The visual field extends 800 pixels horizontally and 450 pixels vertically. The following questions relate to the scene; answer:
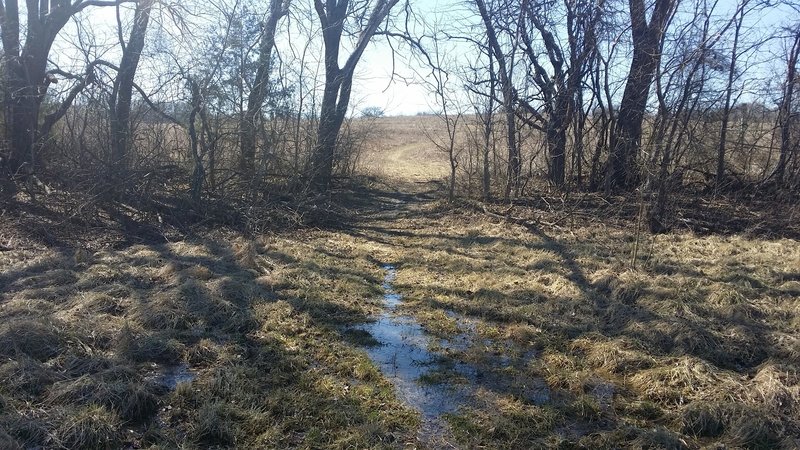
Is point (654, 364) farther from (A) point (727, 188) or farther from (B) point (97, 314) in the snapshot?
(A) point (727, 188)

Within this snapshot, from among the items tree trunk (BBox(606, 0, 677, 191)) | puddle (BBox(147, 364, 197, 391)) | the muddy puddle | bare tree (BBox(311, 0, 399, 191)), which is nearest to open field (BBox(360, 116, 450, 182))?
bare tree (BBox(311, 0, 399, 191))

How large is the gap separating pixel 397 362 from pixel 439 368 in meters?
0.44

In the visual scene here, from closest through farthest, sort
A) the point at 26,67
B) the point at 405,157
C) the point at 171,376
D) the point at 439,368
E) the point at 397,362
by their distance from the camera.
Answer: the point at 171,376, the point at 439,368, the point at 397,362, the point at 26,67, the point at 405,157

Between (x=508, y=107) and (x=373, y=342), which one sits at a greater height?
(x=508, y=107)

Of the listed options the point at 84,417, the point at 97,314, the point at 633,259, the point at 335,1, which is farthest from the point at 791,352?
the point at 335,1

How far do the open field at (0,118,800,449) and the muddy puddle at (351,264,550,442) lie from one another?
3 centimetres

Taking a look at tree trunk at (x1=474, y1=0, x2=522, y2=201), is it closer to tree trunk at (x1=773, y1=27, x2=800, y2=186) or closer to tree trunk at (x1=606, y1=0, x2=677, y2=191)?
tree trunk at (x1=606, y1=0, x2=677, y2=191)

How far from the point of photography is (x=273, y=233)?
1111cm

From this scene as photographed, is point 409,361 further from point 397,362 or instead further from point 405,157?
point 405,157

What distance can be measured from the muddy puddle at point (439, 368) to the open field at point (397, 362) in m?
0.03

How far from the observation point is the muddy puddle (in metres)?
4.67

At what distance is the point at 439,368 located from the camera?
5.36 metres

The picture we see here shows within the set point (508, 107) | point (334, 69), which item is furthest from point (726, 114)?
point (334, 69)

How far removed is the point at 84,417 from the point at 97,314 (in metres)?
2.27
